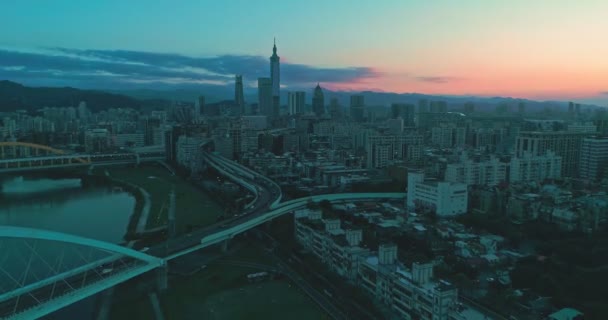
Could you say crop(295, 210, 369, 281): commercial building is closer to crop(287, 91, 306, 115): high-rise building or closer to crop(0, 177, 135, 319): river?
crop(0, 177, 135, 319): river

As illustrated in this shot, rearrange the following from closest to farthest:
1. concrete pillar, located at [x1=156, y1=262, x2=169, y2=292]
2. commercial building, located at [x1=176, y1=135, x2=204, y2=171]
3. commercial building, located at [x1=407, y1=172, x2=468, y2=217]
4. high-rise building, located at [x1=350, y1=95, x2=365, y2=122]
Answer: concrete pillar, located at [x1=156, y1=262, x2=169, y2=292] → commercial building, located at [x1=407, y1=172, x2=468, y2=217] → commercial building, located at [x1=176, y1=135, x2=204, y2=171] → high-rise building, located at [x1=350, y1=95, x2=365, y2=122]

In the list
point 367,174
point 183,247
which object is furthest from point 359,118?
point 183,247

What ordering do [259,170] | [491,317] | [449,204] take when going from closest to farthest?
[491,317], [449,204], [259,170]

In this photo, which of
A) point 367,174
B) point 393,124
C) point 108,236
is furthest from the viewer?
point 393,124

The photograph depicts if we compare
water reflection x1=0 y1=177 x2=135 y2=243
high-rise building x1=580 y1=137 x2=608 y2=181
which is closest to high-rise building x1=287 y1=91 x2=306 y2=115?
water reflection x1=0 y1=177 x2=135 y2=243

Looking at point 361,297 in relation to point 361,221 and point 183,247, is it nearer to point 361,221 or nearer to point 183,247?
point 183,247

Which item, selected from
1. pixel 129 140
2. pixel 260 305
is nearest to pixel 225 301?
pixel 260 305

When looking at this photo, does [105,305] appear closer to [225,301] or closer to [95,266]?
[95,266]
